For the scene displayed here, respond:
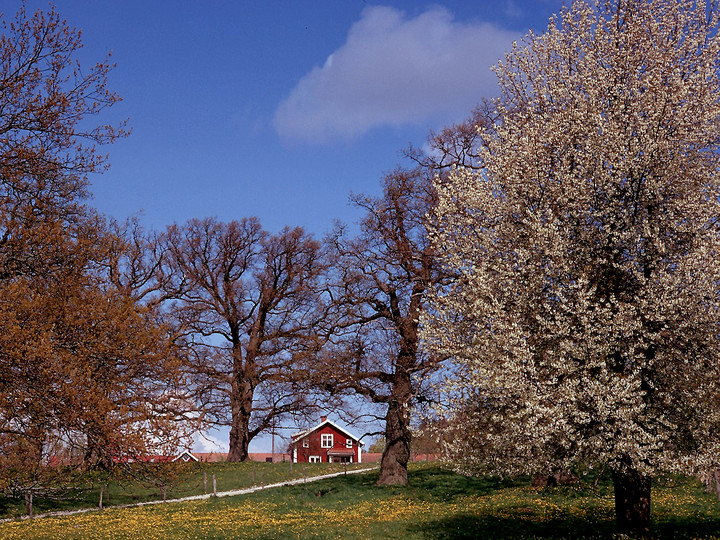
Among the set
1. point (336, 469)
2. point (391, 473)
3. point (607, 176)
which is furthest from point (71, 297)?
point (336, 469)

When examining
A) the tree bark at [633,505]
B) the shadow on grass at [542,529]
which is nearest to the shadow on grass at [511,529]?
the shadow on grass at [542,529]

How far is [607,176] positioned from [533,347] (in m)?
5.06

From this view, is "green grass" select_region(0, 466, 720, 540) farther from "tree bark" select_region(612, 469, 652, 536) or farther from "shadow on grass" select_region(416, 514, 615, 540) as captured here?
"tree bark" select_region(612, 469, 652, 536)

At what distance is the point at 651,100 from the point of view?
1861 cm

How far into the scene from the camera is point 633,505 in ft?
62.9

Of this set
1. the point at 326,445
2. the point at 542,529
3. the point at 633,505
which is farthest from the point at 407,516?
the point at 326,445

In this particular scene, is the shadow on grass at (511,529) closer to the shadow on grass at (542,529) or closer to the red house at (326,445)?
the shadow on grass at (542,529)

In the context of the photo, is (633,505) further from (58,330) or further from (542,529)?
(58,330)

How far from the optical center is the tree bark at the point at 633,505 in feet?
62.2

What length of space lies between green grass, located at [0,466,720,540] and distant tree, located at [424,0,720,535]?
120 inches

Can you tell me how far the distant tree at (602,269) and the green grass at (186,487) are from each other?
16.9 m

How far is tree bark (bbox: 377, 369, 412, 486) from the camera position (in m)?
34.5

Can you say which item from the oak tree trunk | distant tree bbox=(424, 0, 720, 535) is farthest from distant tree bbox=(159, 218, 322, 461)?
distant tree bbox=(424, 0, 720, 535)

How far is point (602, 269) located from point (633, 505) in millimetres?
7054
